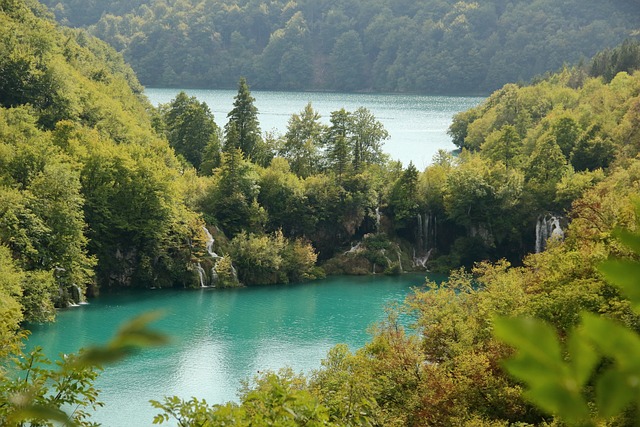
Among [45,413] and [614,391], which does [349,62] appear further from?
[614,391]

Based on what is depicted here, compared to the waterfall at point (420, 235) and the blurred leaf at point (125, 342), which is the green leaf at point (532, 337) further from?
the waterfall at point (420, 235)

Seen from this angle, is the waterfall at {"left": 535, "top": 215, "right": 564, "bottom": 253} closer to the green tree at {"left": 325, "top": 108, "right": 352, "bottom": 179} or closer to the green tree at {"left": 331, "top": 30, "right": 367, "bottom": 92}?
the green tree at {"left": 325, "top": 108, "right": 352, "bottom": 179}

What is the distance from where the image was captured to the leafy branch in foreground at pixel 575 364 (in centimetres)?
80

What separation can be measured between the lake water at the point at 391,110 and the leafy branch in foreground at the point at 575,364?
6396 centimetres

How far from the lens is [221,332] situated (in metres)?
33.9

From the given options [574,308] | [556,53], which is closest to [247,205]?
[574,308]

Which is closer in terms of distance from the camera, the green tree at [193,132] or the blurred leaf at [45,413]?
the blurred leaf at [45,413]

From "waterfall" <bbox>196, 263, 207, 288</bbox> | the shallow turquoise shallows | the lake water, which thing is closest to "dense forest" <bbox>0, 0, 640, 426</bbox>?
"waterfall" <bbox>196, 263, 207, 288</bbox>

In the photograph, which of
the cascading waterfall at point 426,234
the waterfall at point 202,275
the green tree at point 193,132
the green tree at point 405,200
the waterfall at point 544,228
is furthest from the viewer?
the green tree at point 193,132

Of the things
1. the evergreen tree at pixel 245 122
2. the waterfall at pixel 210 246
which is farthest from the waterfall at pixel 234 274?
the evergreen tree at pixel 245 122

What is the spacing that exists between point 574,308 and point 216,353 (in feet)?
53.6

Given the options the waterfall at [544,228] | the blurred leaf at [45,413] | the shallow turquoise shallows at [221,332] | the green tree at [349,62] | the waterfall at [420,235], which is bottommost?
the shallow turquoise shallows at [221,332]

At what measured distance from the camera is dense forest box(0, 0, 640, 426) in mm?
20594

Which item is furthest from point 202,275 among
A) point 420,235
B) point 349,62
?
point 349,62
